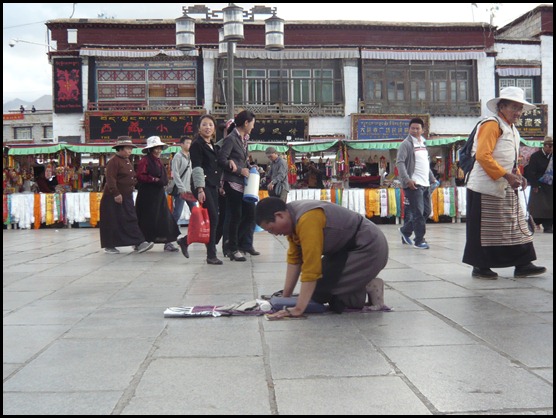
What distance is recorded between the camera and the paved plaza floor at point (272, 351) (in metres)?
2.68

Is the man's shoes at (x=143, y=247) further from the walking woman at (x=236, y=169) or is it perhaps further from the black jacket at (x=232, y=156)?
the black jacket at (x=232, y=156)

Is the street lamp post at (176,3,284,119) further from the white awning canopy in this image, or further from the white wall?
the white wall

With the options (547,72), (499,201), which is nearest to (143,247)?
(499,201)

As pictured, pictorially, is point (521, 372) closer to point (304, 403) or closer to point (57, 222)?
point (304, 403)

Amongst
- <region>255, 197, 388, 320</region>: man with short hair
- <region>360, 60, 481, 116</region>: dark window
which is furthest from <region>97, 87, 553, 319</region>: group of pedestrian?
<region>360, 60, 481, 116</region>: dark window

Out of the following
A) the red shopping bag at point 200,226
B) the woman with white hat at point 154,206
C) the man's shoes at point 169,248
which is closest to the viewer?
the red shopping bag at point 200,226

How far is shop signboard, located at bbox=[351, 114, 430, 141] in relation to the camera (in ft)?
83.8

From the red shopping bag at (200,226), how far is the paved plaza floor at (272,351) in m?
1.14

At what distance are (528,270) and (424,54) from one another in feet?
70.4

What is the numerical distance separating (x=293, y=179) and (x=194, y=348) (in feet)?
46.3

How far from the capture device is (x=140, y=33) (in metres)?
26.0

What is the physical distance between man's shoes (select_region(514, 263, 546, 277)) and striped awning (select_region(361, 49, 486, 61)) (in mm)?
20977

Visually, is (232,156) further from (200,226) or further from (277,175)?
(277,175)

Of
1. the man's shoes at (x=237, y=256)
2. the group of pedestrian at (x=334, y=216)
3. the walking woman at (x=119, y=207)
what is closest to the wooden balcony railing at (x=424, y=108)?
the group of pedestrian at (x=334, y=216)
